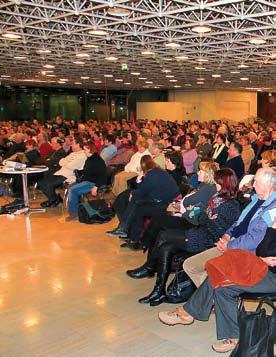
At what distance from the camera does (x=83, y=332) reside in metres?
3.39

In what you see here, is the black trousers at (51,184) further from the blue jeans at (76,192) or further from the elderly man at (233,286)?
the elderly man at (233,286)

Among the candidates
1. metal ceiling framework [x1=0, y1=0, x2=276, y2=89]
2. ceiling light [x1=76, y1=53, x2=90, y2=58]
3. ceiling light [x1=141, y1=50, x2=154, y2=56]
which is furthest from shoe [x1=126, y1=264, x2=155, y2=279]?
ceiling light [x1=76, y1=53, x2=90, y2=58]

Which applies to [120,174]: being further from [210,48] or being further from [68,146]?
[210,48]

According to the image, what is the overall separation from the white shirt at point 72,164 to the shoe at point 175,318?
15.4 feet

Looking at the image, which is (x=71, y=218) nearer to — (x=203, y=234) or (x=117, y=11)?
(x=117, y=11)

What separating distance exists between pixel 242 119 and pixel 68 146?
83.1 ft

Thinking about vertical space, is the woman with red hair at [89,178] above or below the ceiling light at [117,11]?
below

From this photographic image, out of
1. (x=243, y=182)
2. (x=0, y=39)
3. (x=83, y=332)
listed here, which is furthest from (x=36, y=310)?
(x=0, y=39)

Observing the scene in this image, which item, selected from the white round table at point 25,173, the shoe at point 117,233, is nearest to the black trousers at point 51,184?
the white round table at point 25,173

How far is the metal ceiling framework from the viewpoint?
784 centimetres

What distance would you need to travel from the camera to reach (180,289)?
13.0 ft

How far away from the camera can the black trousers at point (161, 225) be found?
4.45 m

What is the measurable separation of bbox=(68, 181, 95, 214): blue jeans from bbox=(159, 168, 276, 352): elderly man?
4018 mm

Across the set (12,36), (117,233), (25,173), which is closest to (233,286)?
(117,233)
